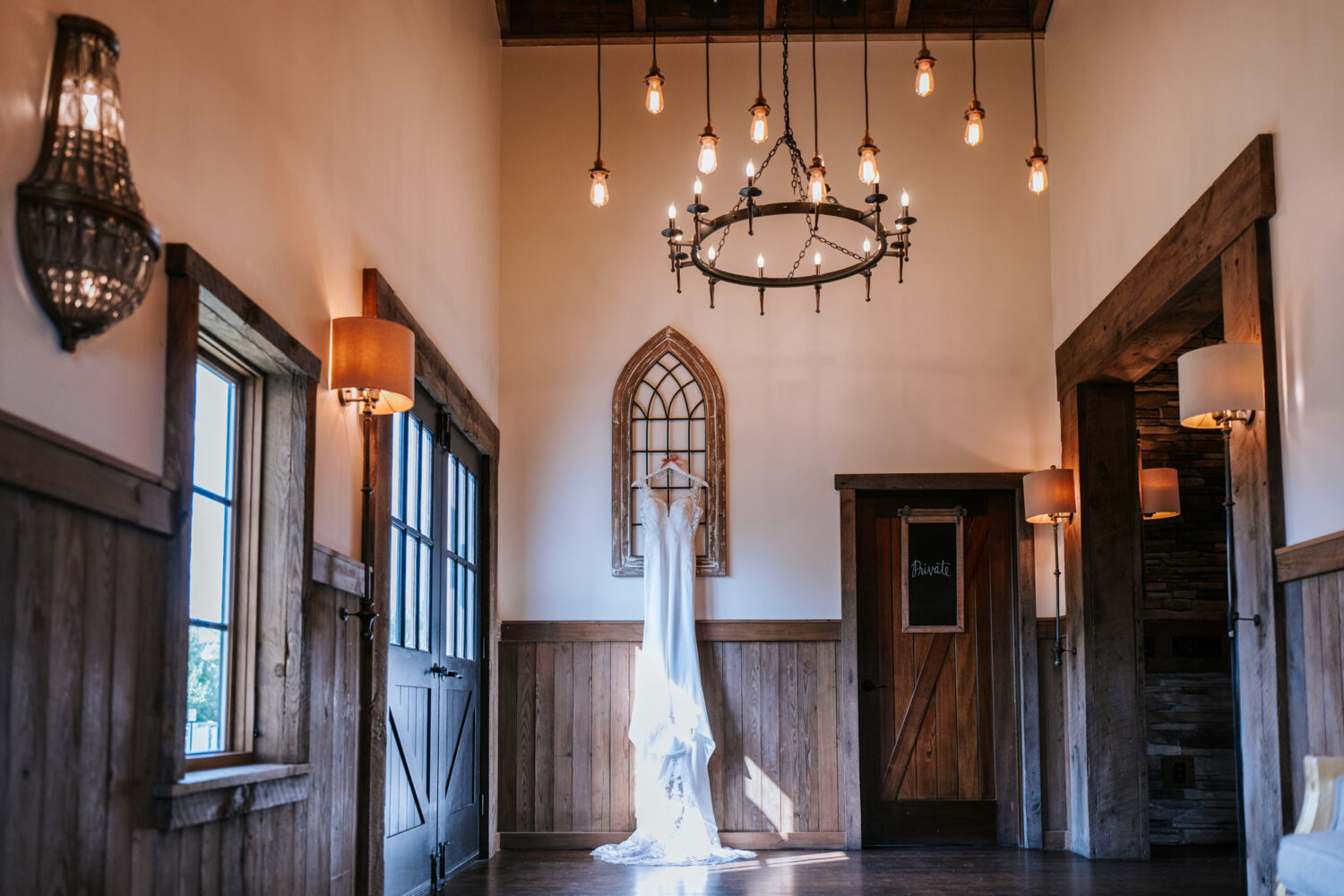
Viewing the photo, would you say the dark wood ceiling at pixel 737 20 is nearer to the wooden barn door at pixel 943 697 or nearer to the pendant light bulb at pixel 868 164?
the wooden barn door at pixel 943 697

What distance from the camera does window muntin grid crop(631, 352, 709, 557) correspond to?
7430mm

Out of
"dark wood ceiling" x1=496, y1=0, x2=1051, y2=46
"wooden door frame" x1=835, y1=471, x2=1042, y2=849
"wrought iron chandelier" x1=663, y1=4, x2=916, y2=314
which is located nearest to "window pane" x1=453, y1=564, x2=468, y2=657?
"wrought iron chandelier" x1=663, y1=4, x2=916, y2=314

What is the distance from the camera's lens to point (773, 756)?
23.4 feet

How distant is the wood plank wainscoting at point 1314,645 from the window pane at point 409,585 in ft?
10.6

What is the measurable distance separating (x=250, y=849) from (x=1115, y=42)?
5.30 metres

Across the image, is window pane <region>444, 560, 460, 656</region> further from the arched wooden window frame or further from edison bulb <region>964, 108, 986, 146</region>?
edison bulb <region>964, 108, 986, 146</region>

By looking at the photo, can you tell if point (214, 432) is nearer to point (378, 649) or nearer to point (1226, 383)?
point (378, 649)

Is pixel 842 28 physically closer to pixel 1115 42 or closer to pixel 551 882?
pixel 1115 42

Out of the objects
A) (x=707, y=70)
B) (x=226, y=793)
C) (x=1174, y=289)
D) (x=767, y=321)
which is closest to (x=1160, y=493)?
(x=1174, y=289)

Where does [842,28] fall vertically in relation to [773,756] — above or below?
above

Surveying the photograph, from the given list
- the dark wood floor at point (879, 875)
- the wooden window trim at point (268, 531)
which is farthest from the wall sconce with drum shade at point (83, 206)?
the dark wood floor at point (879, 875)

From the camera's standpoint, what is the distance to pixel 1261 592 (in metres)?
4.37

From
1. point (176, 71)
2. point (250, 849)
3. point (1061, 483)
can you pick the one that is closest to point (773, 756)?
point (1061, 483)

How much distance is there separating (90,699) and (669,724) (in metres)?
4.50
